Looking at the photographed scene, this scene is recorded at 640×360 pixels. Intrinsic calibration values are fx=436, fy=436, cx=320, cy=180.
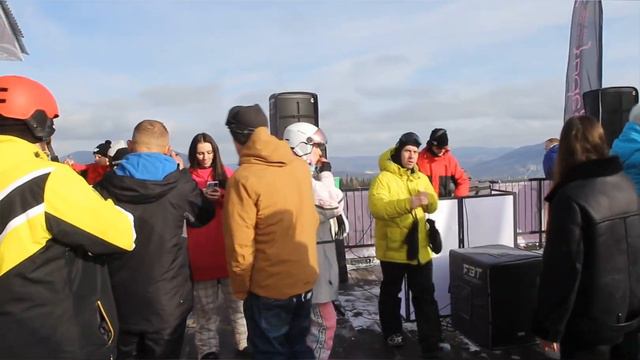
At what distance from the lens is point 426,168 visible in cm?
556

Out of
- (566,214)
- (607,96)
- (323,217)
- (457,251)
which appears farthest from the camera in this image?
(607,96)

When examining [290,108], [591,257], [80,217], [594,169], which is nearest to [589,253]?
[591,257]

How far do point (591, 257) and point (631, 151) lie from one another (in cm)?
116

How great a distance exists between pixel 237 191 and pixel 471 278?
248 cm

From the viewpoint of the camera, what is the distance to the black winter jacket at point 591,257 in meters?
2.05

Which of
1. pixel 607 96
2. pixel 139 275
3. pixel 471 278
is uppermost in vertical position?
pixel 607 96

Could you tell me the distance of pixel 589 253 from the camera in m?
2.07

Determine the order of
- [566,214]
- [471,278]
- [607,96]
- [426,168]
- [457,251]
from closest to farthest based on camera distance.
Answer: [566,214] → [471,278] → [457,251] → [426,168] → [607,96]

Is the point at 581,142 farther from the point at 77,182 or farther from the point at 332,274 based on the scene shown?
the point at 77,182

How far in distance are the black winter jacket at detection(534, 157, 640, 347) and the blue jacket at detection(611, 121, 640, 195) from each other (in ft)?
2.56

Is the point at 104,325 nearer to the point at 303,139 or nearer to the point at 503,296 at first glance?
the point at 303,139

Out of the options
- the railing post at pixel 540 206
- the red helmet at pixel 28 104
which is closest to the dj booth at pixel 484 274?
the red helmet at pixel 28 104

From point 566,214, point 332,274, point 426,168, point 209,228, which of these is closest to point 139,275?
point 209,228

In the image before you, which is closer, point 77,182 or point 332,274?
point 77,182
